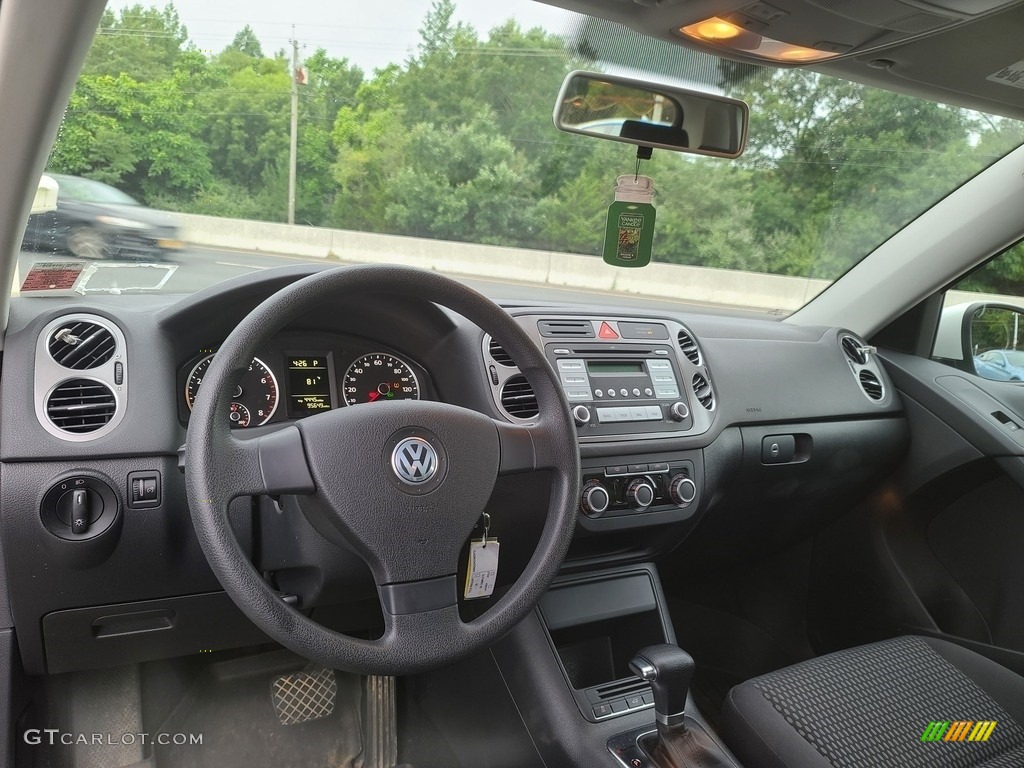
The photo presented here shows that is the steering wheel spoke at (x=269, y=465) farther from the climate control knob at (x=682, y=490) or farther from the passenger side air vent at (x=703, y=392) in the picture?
the passenger side air vent at (x=703, y=392)

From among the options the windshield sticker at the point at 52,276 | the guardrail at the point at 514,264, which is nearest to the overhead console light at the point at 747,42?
the guardrail at the point at 514,264

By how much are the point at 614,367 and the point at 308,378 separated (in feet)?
2.84

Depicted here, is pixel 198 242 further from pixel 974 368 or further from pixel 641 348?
pixel 974 368

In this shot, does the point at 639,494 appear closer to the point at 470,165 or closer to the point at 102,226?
the point at 470,165

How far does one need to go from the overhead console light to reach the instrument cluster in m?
1.04

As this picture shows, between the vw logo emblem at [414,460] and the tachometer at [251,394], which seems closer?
the vw logo emblem at [414,460]

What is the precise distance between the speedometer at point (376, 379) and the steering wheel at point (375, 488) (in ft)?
1.50

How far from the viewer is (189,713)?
2352mm

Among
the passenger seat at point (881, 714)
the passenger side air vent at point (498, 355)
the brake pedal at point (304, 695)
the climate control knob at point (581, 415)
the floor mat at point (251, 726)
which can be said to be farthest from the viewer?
the brake pedal at point (304, 695)

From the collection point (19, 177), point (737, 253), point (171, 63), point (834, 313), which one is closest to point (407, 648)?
point (19, 177)

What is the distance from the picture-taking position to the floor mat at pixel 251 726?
2332 mm

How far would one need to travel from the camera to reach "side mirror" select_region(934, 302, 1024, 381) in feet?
9.25

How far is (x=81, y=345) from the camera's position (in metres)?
1.67

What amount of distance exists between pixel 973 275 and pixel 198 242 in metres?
2.50
